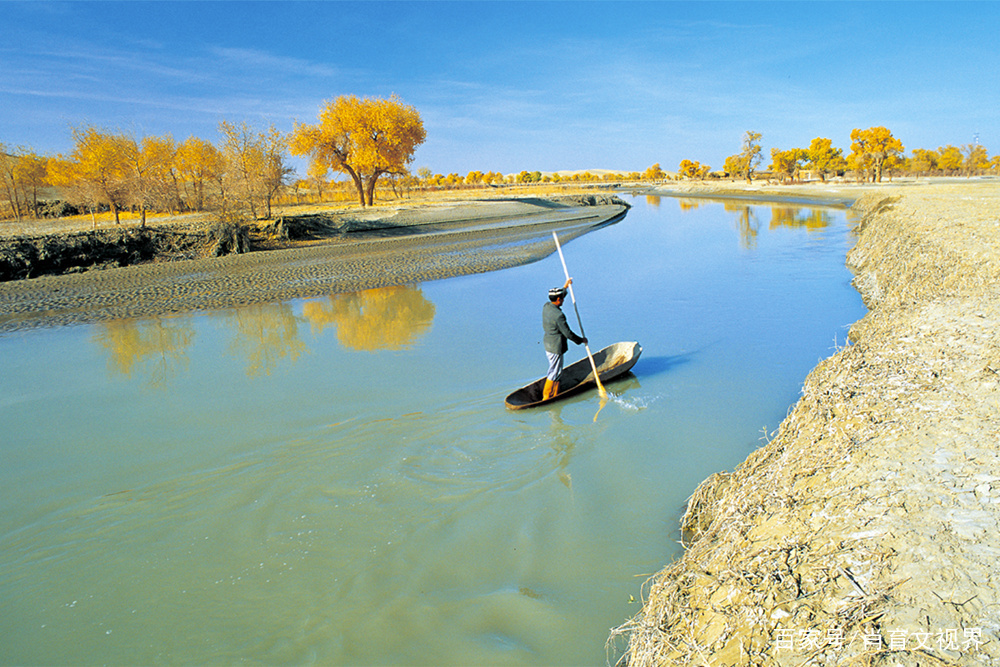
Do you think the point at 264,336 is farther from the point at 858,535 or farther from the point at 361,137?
the point at 361,137

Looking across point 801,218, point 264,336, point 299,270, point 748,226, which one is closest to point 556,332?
point 264,336

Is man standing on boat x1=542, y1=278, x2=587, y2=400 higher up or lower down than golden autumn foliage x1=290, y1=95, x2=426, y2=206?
lower down

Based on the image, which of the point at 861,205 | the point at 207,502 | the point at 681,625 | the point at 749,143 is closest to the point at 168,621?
the point at 207,502

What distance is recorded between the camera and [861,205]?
37.8m

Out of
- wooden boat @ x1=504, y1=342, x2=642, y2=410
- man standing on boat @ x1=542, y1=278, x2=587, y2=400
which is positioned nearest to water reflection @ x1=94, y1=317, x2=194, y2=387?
wooden boat @ x1=504, y1=342, x2=642, y2=410

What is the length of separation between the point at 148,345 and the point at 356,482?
30.8 feet

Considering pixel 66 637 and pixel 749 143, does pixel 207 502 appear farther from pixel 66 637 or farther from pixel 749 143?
pixel 749 143

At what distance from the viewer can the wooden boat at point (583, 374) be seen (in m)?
7.98

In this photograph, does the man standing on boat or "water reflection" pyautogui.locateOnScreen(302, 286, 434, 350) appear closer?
the man standing on boat

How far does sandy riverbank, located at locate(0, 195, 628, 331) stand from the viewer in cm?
1689

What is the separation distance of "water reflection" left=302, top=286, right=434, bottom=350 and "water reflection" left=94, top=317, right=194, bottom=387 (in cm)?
310

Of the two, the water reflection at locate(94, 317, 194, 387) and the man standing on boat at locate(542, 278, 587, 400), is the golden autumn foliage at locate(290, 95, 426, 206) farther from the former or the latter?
the man standing on boat at locate(542, 278, 587, 400)

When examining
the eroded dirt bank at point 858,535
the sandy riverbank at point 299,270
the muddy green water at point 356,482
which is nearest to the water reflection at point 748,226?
the sandy riverbank at point 299,270

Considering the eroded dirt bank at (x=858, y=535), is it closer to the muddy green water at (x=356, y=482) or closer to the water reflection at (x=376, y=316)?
the muddy green water at (x=356, y=482)
